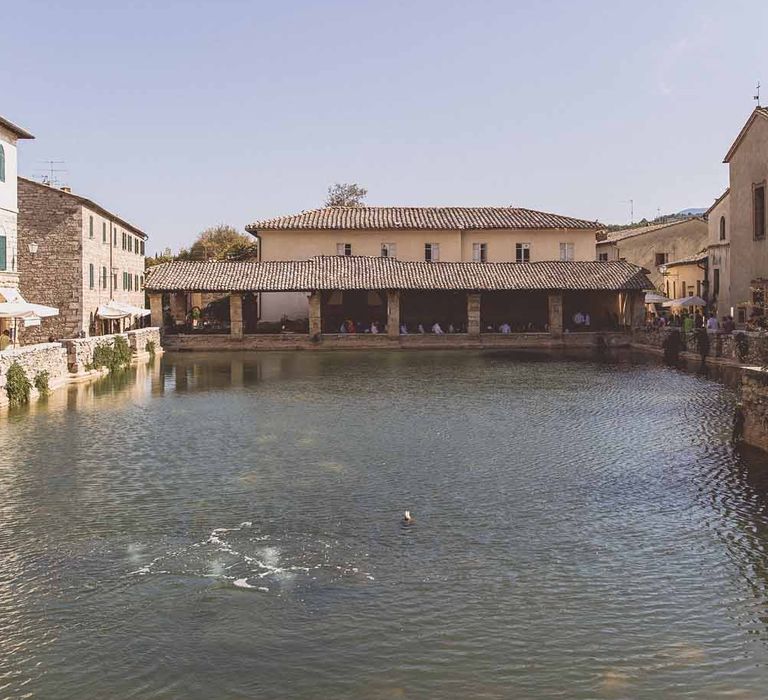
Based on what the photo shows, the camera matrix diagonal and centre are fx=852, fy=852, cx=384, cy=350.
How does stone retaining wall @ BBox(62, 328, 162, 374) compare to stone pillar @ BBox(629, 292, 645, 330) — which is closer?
stone retaining wall @ BBox(62, 328, 162, 374)

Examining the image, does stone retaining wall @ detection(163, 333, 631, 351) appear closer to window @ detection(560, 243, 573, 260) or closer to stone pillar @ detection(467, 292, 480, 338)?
stone pillar @ detection(467, 292, 480, 338)

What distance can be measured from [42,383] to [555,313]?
29.1 metres

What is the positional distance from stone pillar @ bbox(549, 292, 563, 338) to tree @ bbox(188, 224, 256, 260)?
32210 mm

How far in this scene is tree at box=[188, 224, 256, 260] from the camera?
72.9 metres

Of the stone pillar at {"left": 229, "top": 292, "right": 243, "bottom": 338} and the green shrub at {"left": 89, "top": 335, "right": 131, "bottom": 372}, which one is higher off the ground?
the stone pillar at {"left": 229, "top": 292, "right": 243, "bottom": 338}

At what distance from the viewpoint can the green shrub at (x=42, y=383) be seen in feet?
79.2

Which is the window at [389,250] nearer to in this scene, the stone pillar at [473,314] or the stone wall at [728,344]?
the stone pillar at [473,314]

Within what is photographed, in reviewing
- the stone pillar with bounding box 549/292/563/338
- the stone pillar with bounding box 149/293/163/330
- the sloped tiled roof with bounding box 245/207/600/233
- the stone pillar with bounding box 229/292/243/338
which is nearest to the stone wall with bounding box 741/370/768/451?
the stone pillar with bounding box 549/292/563/338

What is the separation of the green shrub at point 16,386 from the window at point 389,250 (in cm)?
3265

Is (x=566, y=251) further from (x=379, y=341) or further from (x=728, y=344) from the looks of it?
(x=728, y=344)

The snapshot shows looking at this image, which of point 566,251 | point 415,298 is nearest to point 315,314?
point 415,298

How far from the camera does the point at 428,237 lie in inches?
2088

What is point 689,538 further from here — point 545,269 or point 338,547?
point 545,269

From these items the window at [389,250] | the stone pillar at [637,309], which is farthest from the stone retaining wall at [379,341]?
the window at [389,250]
